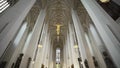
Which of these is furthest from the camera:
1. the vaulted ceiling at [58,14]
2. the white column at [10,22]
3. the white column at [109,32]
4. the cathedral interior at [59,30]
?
the vaulted ceiling at [58,14]

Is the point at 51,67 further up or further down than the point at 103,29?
further down

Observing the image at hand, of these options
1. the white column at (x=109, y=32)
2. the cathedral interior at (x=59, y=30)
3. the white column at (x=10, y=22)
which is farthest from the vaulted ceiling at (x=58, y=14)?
the white column at (x=10, y=22)

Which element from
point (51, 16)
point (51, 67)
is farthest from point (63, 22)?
point (51, 67)

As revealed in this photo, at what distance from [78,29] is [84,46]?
2.20 metres

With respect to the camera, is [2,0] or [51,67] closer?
[2,0]

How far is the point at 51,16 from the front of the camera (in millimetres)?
20547

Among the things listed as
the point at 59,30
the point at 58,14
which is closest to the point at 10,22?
the point at 58,14

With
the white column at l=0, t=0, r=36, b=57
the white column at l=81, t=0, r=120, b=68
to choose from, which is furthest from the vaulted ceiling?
the white column at l=0, t=0, r=36, b=57

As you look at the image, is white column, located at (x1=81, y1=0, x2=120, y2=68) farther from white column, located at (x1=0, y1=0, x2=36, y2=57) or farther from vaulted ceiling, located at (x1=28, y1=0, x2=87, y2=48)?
vaulted ceiling, located at (x1=28, y1=0, x2=87, y2=48)

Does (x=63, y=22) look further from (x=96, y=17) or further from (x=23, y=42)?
(x=96, y=17)

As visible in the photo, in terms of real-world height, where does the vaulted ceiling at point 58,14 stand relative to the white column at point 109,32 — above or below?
below

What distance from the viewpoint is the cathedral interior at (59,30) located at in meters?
7.17

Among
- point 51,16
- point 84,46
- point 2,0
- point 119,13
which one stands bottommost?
point 51,16

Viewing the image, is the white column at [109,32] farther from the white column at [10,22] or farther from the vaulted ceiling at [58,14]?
the vaulted ceiling at [58,14]
